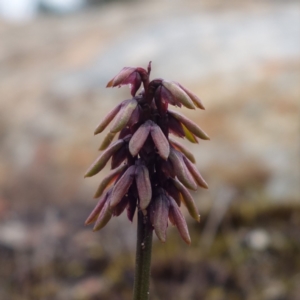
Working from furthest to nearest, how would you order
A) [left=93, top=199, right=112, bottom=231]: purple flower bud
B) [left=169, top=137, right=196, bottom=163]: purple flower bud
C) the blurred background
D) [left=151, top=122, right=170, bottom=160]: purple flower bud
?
the blurred background < [left=169, top=137, right=196, bottom=163]: purple flower bud < [left=93, top=199, right=112, bottom=231]: purple flower bud < [left=151, top=122, right=170, bottom=160]: purple flower bud

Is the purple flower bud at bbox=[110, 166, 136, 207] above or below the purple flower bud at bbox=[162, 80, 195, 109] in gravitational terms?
below

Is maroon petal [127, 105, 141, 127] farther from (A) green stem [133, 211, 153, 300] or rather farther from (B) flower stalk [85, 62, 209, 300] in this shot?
(A) green stem [133, 211, 153, 300]

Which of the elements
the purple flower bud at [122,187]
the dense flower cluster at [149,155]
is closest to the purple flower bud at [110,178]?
the dense flower cluster at [149,155]

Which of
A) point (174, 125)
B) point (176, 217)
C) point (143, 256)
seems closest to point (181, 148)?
point (174, 125)

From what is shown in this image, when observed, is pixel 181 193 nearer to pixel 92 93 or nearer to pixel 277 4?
pixel 92 93

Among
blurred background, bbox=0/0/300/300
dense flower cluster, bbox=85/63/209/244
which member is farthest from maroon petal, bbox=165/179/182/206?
blurred background, bbox=0/0/300/300

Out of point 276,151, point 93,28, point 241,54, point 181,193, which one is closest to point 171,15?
point 93,28

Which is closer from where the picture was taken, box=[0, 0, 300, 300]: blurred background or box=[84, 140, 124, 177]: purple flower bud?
box=[84, 140, 124, 177]: purple flower bud

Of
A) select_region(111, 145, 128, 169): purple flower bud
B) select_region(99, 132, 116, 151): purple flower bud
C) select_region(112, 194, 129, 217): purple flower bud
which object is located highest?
select_region(99, 132, 116, 151): purple flower bud
